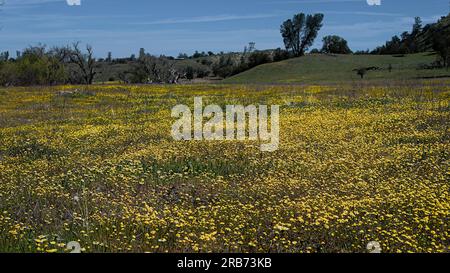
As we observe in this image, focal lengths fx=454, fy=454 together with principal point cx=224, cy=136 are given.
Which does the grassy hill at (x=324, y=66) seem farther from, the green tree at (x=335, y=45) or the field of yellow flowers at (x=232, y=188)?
the field of yellow flowers at (x=232, y=188)

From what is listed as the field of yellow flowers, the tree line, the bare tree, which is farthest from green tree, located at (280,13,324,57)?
the field of yellow flowers

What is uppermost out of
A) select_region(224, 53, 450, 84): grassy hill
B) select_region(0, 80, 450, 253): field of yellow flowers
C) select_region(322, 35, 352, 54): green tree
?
select_region(322, 35, 352, 54): green tree

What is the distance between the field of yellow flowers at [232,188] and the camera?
725 cm

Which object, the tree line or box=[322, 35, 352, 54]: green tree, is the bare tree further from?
box=[322, 35, 352, 54]: green tree

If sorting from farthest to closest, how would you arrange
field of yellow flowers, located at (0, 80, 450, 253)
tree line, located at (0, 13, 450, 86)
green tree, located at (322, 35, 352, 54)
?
green tree, located at (322, 35, 352, 54) → tree line, located at (0, 13, 450, 86) → field of yellow flowers, located at (0, 80, 450, 253)

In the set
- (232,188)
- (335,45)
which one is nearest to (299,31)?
(335,45)

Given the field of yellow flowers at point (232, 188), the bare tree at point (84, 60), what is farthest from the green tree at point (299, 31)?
the field of yellow flowers at point (232, 188)

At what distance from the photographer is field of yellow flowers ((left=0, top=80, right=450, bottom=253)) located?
7254 millimetres

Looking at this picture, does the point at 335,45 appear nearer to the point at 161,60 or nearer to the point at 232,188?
the point at 161,60

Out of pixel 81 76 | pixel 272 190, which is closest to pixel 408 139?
pixel 272 190

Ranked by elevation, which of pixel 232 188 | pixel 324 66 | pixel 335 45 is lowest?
pixel 232 188

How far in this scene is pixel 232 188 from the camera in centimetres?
1038

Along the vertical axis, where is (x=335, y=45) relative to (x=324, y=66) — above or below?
above
